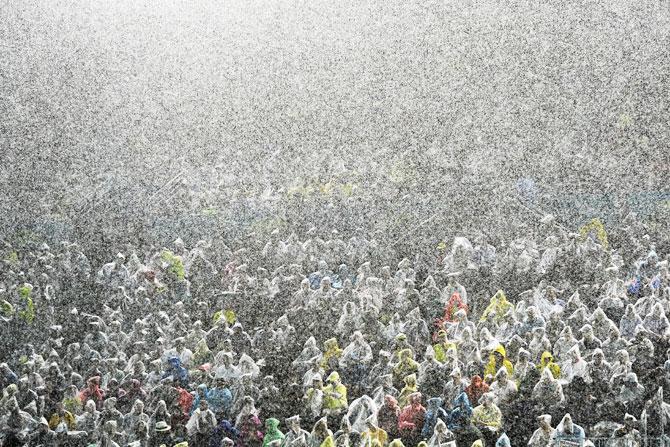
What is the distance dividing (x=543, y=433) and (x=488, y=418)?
527 mm

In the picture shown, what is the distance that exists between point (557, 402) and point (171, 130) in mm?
12328

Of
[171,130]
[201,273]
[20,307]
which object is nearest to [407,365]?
[201,273]

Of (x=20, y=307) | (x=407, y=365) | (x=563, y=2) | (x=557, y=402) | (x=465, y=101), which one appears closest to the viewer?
(x=557, y=402)

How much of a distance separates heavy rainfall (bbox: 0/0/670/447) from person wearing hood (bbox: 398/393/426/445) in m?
0.02

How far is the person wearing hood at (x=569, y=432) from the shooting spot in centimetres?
728

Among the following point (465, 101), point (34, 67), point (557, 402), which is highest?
point (34, 67)

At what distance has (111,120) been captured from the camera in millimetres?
19125

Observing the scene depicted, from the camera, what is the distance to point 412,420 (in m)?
8.06

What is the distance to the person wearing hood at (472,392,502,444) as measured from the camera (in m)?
7.84

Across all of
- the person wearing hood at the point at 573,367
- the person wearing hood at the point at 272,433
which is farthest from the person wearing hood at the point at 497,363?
the person wearing hood at the point at 272,433

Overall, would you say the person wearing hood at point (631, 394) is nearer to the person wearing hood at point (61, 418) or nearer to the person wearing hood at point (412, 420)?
the person wearing hood at point (412, 420)

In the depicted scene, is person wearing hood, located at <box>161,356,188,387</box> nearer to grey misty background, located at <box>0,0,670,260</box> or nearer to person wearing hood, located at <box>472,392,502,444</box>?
person wearing hood, located at <box>472,392,502,444</box>

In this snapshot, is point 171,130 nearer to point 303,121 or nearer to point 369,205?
point 303,121

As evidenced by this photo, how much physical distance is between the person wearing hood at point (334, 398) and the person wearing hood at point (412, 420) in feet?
1.93
